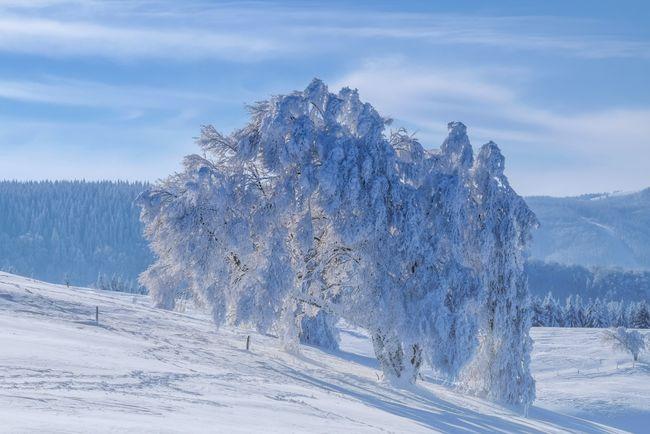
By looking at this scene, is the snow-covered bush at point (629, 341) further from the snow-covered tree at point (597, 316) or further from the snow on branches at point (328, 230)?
the snow-covered tree at point (597, 316)

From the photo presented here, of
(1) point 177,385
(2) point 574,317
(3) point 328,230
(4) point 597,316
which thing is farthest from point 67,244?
(1) point 177,385

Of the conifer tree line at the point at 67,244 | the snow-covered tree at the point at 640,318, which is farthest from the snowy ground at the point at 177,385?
the conifer tree line at the point at 67,244

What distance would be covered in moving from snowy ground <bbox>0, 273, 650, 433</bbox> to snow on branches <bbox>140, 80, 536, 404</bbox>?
73.6 inches

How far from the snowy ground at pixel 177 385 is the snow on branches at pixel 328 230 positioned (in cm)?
187

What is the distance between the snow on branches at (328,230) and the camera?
24578 millimetres

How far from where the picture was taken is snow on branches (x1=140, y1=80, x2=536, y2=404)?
24578 millimetres

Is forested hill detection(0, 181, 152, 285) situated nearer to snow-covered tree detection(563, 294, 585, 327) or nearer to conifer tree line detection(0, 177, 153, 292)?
conifer tree line detection(0, 177, 153, 292)

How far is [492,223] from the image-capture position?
29359 mm

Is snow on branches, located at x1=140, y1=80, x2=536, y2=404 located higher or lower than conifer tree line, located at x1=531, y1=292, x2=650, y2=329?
higher

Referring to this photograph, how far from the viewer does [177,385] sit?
15.3 meters

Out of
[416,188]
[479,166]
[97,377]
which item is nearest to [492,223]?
[479,166]

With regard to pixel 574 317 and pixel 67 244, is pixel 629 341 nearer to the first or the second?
pixel 574 317

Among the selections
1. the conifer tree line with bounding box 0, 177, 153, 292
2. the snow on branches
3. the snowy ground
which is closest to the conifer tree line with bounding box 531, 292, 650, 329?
the snowy ground

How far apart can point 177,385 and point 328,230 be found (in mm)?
11250
